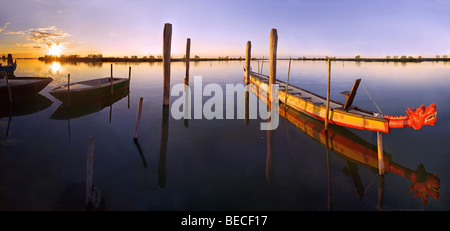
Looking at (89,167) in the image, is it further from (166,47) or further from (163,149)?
(166,47)

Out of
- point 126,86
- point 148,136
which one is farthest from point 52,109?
point 148,136

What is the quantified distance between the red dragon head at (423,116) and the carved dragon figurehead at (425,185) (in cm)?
147

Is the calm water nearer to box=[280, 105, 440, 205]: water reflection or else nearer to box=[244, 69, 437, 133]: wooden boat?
box=[280, 105, 440, 205]: water reflection

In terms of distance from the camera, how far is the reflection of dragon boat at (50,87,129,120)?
42.0 feet

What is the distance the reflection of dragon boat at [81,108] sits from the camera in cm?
1280

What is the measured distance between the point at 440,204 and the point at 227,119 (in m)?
9.41

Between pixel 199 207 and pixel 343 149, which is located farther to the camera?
pixel 343 149

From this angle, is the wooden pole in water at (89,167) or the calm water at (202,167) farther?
the calm water at (202,167)

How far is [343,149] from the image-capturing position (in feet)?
29.1

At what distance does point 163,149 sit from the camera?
8891 millimetres

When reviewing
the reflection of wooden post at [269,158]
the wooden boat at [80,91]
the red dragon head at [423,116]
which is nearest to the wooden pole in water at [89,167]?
the reflection of wooden post at [269,158]

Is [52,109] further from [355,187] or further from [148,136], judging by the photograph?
Answer: [355,187]

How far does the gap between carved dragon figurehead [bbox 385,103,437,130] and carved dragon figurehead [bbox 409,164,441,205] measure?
145 centimetres

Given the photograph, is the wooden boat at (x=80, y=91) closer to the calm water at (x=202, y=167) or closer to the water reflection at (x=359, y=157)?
the calm water at (x=202, y=167)
